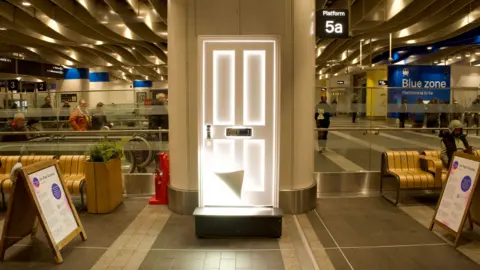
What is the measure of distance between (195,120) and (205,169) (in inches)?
28.2

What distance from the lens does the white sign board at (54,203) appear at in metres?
3.78

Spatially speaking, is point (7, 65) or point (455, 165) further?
point (7, 65)

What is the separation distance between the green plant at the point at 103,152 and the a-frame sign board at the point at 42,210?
0.94 meters

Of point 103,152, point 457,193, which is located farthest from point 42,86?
point 457,193

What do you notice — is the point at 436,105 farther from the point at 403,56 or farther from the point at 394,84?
the point at 403,56

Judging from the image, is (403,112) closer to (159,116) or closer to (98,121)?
(159,116)

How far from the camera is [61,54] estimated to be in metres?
19.5

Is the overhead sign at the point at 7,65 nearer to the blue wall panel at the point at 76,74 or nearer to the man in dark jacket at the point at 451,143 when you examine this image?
the blue wall panel at the point at 76,74

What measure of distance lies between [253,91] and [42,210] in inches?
104

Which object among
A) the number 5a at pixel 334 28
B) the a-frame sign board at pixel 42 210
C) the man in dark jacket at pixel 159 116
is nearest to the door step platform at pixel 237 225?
the a-frame sign board at pixel 42 210

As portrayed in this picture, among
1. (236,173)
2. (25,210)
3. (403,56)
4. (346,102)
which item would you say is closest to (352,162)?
(346,102)

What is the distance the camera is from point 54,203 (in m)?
3.95

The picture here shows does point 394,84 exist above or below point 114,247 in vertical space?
above

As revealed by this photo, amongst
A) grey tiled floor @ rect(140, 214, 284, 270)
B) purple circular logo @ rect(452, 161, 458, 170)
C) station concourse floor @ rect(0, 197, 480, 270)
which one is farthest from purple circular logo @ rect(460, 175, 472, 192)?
grey tiled floor @ rect(140, 214, 284, 270)
